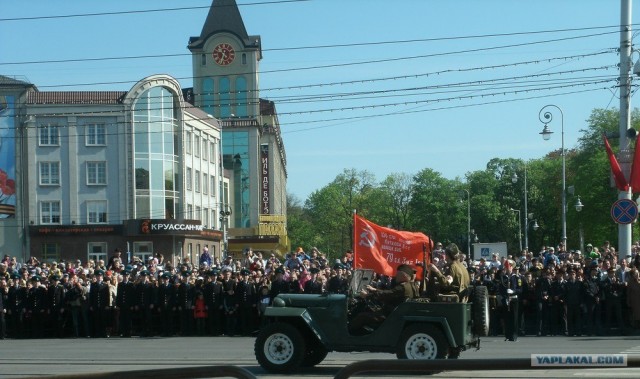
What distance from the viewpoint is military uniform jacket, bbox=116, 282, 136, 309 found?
3119cm

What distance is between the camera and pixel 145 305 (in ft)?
102

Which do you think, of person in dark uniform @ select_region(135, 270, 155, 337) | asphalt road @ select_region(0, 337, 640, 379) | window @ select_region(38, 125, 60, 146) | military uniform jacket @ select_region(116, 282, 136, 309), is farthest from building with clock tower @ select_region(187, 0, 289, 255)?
asphalt road @ select_region(0, 337, 640, 379)

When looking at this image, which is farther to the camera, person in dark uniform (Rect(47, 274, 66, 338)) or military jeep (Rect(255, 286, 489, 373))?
person in dark uniform (Rect(47, 274, 66, 338))

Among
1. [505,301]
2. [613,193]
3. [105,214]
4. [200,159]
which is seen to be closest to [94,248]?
[105,214]

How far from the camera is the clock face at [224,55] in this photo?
118 m

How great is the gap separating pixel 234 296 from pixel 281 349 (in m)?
13.4

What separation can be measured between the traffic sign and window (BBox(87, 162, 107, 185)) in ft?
183

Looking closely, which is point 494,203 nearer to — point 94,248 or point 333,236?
point 333,236

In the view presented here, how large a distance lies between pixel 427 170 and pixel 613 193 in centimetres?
5238

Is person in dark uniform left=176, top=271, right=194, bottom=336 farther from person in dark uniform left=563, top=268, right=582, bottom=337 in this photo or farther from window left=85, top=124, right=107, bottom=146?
window left=85, top=124, right=107, bottom=146

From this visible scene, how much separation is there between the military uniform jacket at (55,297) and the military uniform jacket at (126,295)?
187cm

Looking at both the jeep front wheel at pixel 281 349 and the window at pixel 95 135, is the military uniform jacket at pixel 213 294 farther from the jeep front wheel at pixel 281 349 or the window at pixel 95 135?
the window at pixel 95 135

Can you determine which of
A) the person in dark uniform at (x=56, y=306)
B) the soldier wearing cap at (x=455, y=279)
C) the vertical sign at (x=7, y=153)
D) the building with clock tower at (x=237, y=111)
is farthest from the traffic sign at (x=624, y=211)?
the building with clock tower at (x=237, y=111)

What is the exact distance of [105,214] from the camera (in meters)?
77.9
